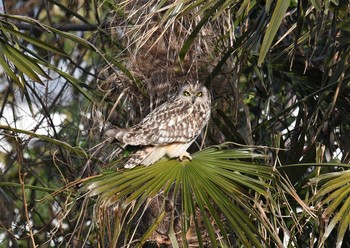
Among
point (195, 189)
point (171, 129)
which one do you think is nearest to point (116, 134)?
point (171, 129)

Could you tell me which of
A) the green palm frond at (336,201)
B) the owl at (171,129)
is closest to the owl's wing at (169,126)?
the owl at (171,129)

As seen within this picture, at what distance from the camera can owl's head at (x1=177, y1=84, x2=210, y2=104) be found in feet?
12.1

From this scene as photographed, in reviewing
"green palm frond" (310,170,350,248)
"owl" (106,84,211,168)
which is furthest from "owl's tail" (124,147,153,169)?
"green palm frond" (310,170,350,248)

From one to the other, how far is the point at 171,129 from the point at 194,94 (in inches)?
7.9

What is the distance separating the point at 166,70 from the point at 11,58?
2.70 feet

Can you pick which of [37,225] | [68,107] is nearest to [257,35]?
[68,107]

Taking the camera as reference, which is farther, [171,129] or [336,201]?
[171,129]

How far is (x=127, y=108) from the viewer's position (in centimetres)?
388

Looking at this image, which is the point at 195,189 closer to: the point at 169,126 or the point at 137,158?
the point at 137,158

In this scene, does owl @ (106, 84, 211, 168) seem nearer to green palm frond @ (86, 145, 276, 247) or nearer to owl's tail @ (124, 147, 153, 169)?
owl's tail @ (124, 147, 153, 169)

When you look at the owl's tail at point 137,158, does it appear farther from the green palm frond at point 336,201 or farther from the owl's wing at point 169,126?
the green palm frond at point 336,201

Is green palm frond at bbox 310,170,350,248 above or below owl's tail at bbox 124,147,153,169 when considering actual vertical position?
below

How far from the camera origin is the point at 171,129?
11.7 feet

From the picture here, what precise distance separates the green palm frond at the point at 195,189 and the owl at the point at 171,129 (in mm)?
143
